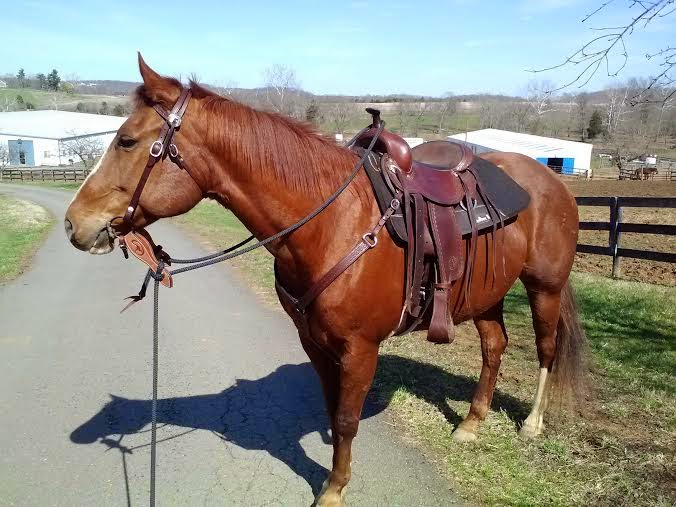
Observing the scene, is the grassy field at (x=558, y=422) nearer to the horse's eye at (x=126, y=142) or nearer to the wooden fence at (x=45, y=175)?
the horse's eye at (x=126, y=142)

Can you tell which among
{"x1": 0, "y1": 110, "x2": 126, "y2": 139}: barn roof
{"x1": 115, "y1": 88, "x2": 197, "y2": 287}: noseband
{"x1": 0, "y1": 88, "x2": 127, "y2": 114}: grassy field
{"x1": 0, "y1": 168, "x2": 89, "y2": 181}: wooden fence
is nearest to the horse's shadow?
{"x1": 115, "y1": 88, "x2": 197, "y2": 287}: noseband

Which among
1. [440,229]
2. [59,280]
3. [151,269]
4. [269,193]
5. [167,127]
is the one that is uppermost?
[167,127]

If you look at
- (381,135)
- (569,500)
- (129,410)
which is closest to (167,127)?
(381,135)

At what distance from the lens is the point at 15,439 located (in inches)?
141

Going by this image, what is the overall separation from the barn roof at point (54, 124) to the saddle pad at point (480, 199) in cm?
6750

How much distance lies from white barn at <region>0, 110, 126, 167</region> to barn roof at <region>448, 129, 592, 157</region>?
42894 mm

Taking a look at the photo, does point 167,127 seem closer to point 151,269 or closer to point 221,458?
point 151,269

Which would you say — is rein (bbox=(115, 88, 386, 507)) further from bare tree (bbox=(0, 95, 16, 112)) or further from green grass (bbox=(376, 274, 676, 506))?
bare tree (bbox=(0, 95, 16, 112))

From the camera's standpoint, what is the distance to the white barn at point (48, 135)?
6112 cm

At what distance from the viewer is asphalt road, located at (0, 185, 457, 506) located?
3.09 m

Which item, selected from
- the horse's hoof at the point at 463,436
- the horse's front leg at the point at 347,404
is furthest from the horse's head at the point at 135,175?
the horse's hoof at the point at 463,436

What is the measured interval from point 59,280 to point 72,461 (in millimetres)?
6139

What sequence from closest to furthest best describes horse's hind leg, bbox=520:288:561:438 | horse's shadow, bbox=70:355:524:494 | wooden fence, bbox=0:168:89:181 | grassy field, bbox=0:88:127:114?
horse's shadow, bbox=70:355:524:494 < horse's hind leg, bbox=520:288:561:438 < wooden fence, bbox=0:168:89:181 < grassy field, bbox=0:88:127:114

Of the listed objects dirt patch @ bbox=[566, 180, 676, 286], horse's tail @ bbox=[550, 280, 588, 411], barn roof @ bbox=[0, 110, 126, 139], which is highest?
barn roof @ bbox=[0, 110, 126, 139]
